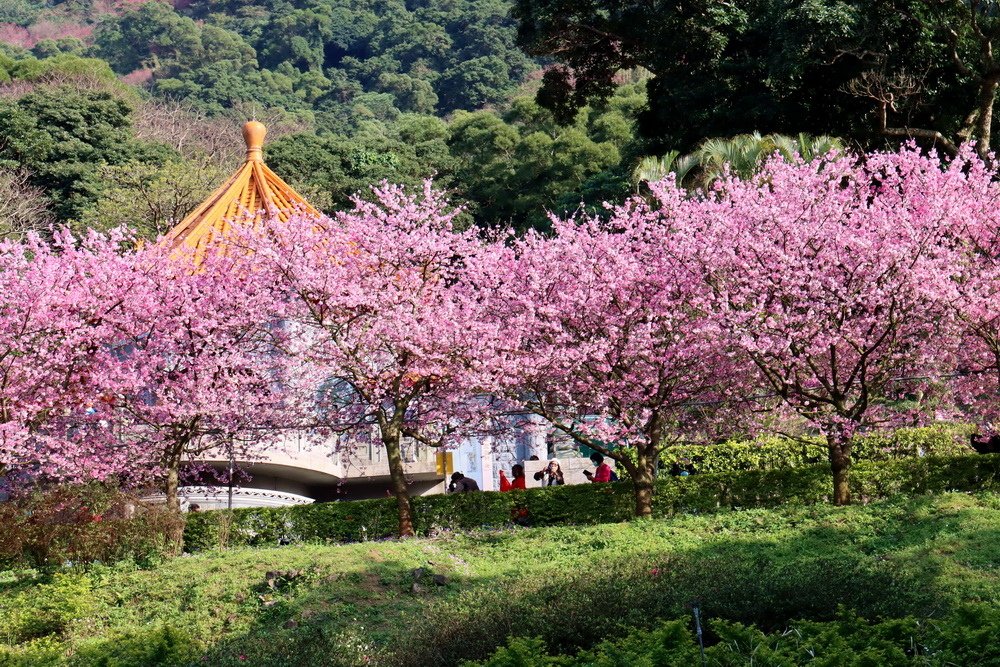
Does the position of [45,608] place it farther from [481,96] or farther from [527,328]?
[481,96]

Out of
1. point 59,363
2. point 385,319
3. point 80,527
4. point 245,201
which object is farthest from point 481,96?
point 80,527

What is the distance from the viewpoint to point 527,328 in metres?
18.0

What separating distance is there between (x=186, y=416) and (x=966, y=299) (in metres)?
11.0

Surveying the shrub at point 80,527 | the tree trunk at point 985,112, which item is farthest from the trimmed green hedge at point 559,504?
the tree trunk at point 985,112

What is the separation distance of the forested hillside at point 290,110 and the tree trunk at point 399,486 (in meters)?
18.1

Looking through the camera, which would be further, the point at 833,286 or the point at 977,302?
the point at 833,286

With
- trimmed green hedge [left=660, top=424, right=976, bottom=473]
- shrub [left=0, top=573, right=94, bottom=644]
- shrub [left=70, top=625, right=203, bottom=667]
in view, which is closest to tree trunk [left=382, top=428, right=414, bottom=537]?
trimmed green hedge [left=660, top=424, right=976, bottom=473]

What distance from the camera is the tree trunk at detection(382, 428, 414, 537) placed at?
706 inches

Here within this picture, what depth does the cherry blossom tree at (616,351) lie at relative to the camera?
17.3m

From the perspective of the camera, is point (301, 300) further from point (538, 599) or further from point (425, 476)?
point (425, 476)

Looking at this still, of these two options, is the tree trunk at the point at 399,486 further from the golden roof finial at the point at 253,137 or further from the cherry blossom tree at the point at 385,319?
the golden roof finial at the point at 253,137

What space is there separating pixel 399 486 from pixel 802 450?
723cm

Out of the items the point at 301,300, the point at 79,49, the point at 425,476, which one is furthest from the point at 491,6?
the point at 301,300

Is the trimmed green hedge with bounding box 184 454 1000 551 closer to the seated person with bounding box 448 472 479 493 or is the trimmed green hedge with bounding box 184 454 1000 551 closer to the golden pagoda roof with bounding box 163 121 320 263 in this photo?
the seated person with bounding box 448 472 479 493
